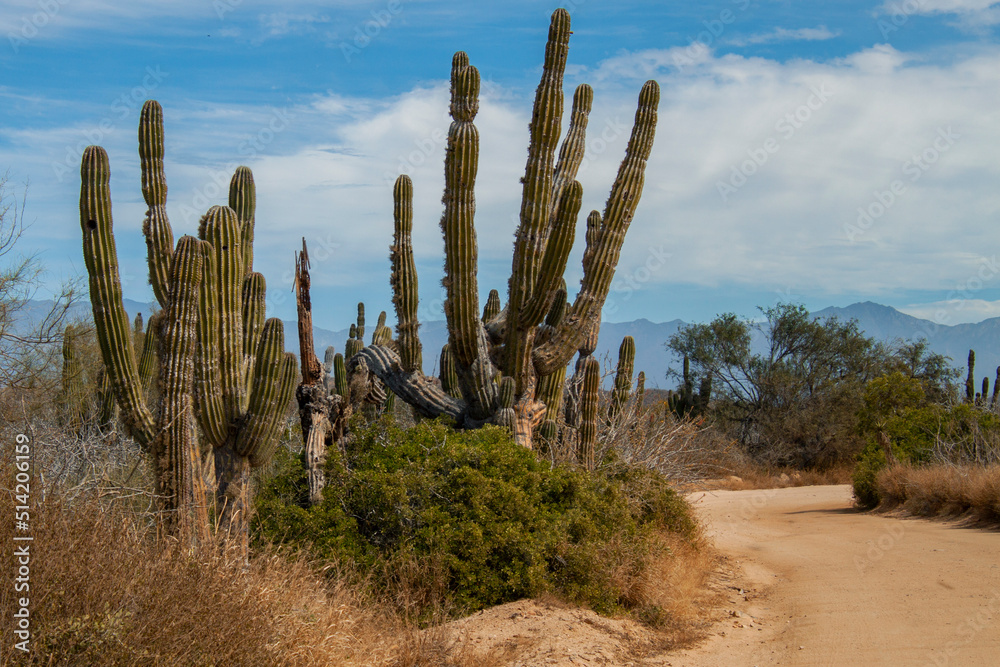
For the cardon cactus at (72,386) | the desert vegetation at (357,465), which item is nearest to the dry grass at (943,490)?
the desert vegetation at (357,465)

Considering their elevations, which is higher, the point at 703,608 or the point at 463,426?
the point at 463,426

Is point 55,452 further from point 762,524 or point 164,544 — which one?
point 762,524

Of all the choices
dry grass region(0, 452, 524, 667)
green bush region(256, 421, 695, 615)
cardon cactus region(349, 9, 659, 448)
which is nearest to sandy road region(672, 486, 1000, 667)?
green bush region(256, 421, 695, 615)

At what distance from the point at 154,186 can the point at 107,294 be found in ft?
5.81

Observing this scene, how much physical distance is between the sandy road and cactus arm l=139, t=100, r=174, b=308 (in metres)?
7.06

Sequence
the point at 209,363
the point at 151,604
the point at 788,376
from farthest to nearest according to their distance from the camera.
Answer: the point at 788,376, the point at 209,363, the point at 151,604

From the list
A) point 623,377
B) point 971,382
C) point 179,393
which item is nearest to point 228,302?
point 179,393

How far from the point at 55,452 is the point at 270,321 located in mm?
2483

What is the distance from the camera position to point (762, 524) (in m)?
14.1

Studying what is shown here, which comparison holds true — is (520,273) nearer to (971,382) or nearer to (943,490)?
(943,490)

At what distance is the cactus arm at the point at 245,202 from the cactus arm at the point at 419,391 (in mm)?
2037

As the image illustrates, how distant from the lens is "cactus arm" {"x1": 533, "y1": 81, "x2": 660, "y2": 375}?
32.2ft

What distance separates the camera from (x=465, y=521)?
272 inches

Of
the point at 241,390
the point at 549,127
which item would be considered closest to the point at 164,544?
the point at 241,390
